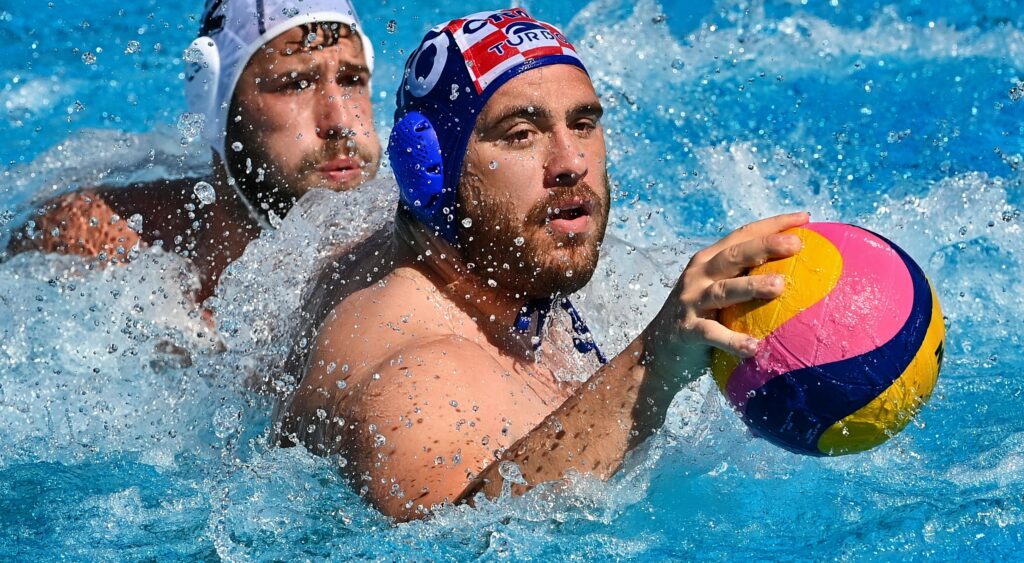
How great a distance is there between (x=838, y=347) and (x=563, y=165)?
3.47 feet

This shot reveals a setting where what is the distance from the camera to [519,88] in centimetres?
325

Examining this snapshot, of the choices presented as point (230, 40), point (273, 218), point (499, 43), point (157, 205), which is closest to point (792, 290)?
point (499, 43)

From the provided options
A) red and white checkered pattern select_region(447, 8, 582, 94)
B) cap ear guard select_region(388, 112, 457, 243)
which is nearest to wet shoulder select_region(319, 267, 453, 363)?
cap ear guard select_region(388, 112, 457, 243)

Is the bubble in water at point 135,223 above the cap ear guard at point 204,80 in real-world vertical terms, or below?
below

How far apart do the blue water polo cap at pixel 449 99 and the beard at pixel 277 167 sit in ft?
4.24

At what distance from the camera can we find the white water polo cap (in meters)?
4.75

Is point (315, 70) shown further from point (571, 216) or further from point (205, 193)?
point (571, 216)

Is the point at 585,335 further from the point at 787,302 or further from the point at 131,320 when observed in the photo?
the point at 131,320

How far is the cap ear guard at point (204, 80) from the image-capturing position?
16.1ft

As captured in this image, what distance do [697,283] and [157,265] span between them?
9.88 feet

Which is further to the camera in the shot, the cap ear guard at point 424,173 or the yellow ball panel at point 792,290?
the cap ear guard at point 424,173

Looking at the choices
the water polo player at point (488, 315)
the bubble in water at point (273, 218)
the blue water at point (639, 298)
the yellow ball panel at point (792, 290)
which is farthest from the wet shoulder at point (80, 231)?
the yellow ball panel at point (792, 290)

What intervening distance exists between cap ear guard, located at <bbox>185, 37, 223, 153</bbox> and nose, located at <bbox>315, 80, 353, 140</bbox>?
0.56 metres

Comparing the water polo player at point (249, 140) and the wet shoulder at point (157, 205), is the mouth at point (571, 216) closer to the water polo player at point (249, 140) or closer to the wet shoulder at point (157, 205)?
Result: the water polo player at point (249, 140)
